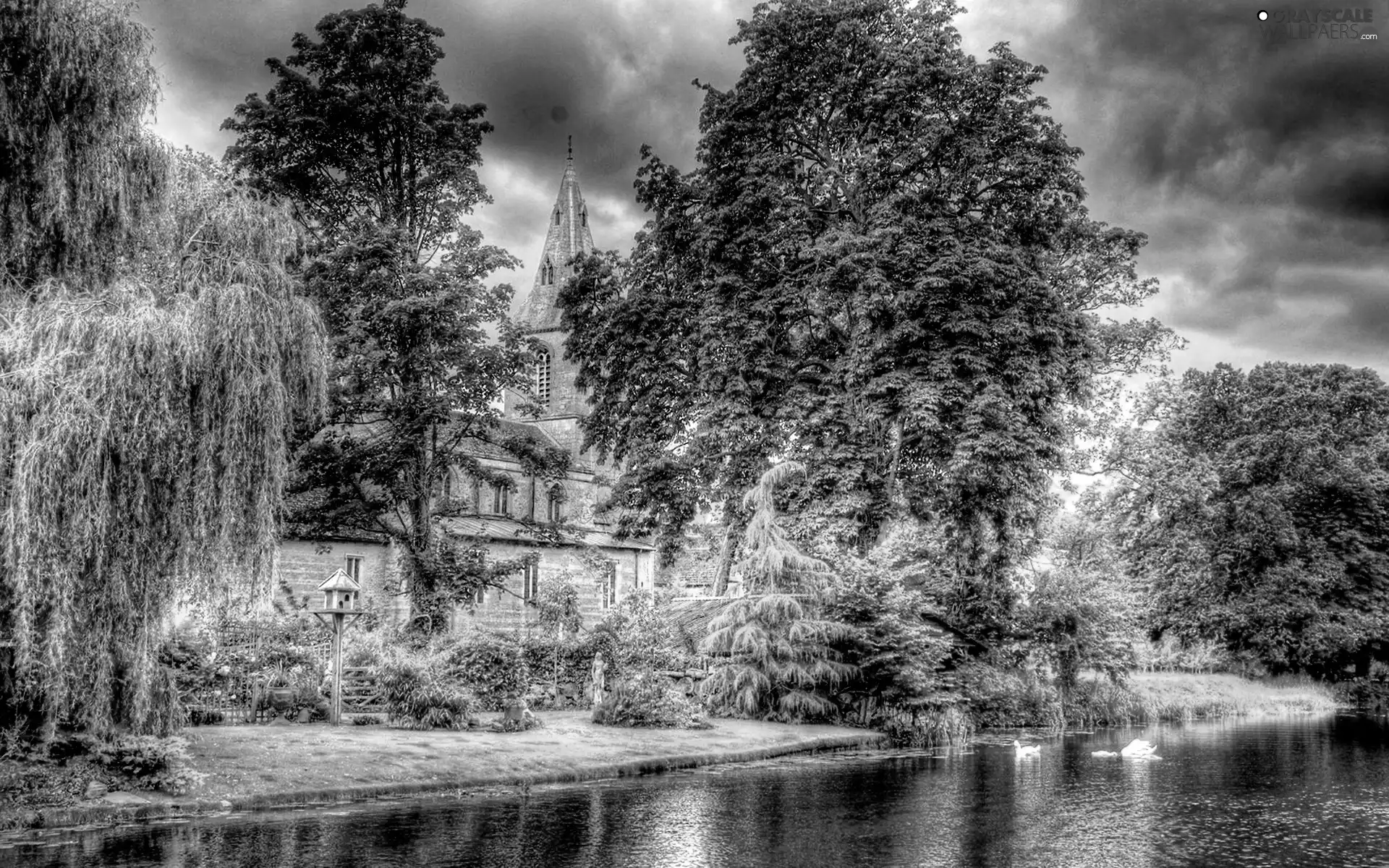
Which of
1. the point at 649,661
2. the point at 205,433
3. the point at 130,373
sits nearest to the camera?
the point at 130,373

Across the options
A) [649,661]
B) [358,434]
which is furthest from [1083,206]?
[358,434]

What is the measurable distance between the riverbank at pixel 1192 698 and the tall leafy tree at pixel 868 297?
4790mm

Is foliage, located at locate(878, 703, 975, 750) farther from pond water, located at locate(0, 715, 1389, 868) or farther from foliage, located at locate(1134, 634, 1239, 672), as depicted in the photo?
foliage, located at locate(1134, 634, 1239, 672)

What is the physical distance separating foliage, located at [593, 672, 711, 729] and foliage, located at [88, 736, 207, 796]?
10362mm

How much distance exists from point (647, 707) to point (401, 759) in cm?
691

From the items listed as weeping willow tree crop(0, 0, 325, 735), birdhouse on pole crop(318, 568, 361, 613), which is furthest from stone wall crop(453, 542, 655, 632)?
weeping willow tree crop(0, 0, 325, 735)

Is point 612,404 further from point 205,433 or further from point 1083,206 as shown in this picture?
point 205,433

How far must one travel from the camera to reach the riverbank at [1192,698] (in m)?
30.8

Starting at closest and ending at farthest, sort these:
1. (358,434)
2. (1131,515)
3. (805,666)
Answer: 1. (805,666)
2. (1131,515)
3. (358,434)

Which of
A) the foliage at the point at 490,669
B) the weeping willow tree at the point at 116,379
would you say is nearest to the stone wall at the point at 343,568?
the foliage at the point at 490,669

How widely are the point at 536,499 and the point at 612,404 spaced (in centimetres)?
2859

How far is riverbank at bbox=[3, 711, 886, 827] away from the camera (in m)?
12.9

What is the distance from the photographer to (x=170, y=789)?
12.9 m

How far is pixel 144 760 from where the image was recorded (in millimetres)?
12758
